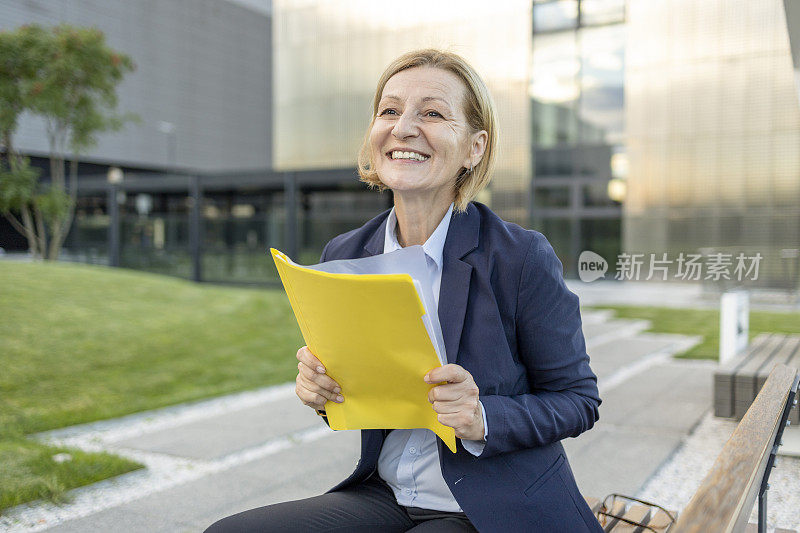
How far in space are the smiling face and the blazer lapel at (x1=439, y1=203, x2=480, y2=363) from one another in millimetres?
130

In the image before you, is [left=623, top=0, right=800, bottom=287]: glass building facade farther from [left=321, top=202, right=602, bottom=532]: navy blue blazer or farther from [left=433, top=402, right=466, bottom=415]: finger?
[left=433, top=402, right=466, bottom=415]: finger

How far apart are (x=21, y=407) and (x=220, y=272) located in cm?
1383

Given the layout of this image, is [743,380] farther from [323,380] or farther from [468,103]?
[323,380]

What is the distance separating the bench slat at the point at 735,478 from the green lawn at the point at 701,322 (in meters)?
8.24

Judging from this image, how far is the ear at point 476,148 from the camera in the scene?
197cm

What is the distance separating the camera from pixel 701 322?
13188 millimetres

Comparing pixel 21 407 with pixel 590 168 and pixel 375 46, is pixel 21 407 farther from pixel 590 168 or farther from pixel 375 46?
pixel 375 46

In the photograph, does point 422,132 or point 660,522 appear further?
point 660,522

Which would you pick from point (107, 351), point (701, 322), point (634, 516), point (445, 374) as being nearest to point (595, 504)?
point (634, 516)

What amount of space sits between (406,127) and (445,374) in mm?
681

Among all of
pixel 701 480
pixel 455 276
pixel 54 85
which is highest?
pixel 54 85

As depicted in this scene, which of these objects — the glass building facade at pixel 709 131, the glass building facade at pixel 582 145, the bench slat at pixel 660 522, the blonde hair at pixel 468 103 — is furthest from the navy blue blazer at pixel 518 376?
the glass building facade at pixel 582 145

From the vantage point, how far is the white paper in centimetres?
160

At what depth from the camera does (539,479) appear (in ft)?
5.73
